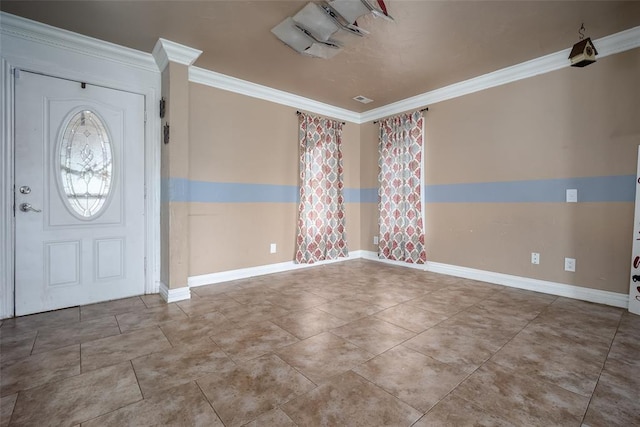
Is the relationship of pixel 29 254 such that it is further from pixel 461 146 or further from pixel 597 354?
pixel 461 146

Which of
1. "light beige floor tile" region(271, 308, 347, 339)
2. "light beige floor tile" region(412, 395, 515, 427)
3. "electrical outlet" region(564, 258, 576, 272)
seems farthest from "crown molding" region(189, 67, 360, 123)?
"light beige floor tile" region(412, 395, 515, 427)

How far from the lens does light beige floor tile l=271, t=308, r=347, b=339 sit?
7.58 feet

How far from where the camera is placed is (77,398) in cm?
152

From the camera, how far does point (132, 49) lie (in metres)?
3.00

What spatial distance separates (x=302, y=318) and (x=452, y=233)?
2.58 meters

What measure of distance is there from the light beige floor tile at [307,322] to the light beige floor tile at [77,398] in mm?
1088

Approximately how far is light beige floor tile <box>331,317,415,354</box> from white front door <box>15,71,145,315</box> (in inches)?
93.2

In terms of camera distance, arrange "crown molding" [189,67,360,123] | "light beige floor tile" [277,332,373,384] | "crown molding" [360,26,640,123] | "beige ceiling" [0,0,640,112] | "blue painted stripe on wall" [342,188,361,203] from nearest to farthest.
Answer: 1. "light beige floor tile" [277,332,373,384]
2. "beige ceiling" [0,0,640,112]
3. "crown molding" [360,26,640,123]
4. "crown molding" [189,67,360,123]
5. "blue painted stripe on wall" [342,188,361,203]

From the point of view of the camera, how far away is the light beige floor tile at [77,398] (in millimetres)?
1381

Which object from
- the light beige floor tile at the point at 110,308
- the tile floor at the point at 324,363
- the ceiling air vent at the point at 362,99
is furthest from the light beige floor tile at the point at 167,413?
the ceiling air vent at the point at 362,99

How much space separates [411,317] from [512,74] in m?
3.10

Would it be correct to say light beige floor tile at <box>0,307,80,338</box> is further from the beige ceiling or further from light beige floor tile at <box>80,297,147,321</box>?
the beige ceiling

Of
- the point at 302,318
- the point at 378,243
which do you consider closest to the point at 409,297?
the point at 302,318

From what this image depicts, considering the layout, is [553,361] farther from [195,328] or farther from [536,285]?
[195,328]
